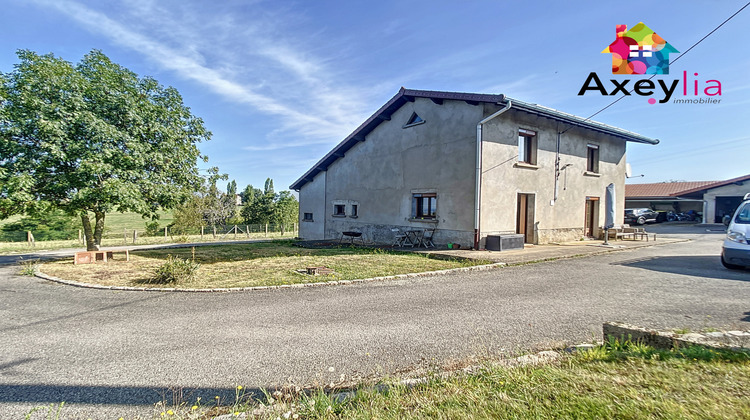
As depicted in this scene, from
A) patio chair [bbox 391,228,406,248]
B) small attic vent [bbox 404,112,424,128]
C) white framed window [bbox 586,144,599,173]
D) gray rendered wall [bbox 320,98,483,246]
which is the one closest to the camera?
gray rendered wall [bbox 320,98,483,246]

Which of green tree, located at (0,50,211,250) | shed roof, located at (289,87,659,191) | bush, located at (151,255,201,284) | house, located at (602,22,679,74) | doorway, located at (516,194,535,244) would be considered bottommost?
bush, located at (151,255,201,284)

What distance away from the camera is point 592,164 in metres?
16.1

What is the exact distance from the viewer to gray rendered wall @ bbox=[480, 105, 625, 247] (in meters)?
12.1

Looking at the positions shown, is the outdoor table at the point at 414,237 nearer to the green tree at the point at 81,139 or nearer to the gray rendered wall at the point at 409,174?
the gray rendered wall at the point at 409,174

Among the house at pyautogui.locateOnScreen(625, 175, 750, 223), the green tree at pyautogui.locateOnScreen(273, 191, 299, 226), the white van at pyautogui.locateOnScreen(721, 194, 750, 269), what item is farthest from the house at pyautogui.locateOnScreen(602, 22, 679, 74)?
the green tree at pyautogui.locateOnScreen(273, 191, 299, 226)

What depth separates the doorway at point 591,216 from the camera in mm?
16172

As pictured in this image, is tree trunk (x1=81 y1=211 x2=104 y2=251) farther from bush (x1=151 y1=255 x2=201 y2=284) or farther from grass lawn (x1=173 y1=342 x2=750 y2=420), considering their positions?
grass lawn (x1=173 y1=342 x2=750 y2=420)

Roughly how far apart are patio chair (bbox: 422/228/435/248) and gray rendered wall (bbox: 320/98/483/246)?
8.1 inches

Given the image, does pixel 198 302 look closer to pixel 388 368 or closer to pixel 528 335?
pixel 388 368

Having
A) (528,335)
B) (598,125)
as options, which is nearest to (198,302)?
(528,335)

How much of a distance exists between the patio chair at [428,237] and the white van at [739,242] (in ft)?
26.6

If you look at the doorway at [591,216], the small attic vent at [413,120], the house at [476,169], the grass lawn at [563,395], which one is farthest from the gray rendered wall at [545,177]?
the grass lawn at [563,395]

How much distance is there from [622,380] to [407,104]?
13929 mm

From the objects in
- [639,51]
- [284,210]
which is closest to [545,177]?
[639,51]
